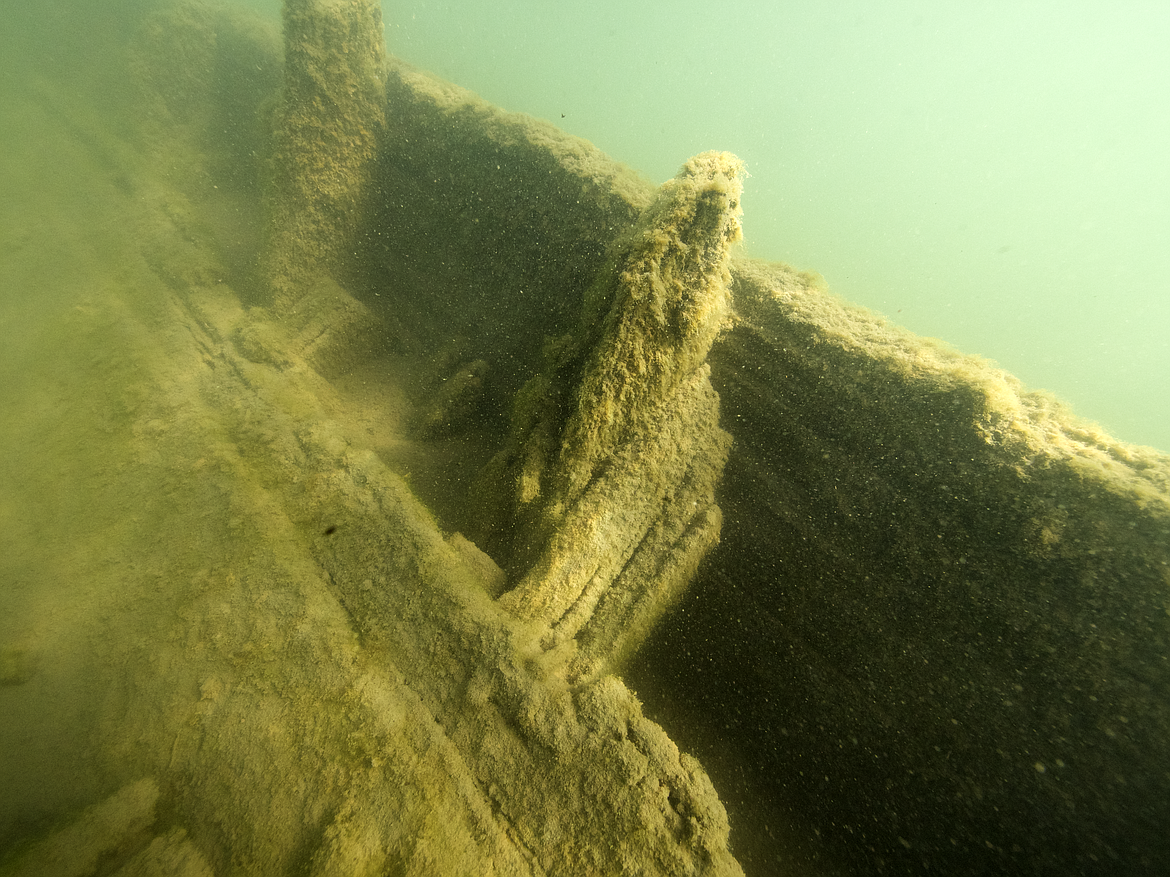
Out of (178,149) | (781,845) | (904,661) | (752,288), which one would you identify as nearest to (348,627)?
(781,845)

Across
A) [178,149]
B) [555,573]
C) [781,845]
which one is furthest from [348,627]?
[178,149]

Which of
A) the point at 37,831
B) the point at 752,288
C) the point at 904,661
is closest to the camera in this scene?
the point at 37,831

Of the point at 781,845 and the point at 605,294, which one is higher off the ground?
the point at 605,294

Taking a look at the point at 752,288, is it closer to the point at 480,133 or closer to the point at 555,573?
the point at 555,573

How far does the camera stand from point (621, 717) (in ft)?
7.88

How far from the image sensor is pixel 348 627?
2674 mm

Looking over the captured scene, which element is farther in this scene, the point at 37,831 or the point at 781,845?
the point at 781,845

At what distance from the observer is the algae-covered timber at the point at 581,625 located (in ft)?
7.12

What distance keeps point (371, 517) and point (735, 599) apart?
9.43 feet

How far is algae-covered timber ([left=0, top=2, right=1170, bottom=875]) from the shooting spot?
7.12ft

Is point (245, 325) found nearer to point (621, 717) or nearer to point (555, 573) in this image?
point (555, 573)

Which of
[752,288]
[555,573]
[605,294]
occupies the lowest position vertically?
[555,573]

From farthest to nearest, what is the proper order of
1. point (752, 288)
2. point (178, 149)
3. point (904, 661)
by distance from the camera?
point (178, 149) < point (752, 288) < point (904, 661)

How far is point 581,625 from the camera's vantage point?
10.2ft
